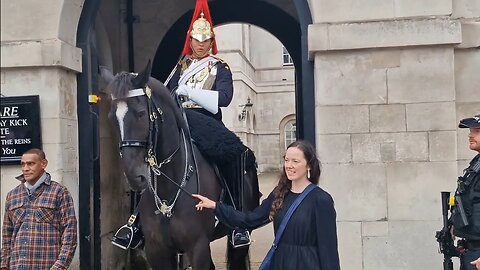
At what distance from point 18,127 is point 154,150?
7.22 feet

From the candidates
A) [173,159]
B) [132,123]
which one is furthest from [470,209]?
[132,123]

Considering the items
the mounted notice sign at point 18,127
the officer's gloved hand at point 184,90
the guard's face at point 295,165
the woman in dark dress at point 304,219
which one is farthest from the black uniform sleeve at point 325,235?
the mounted notice sign at point 18,127

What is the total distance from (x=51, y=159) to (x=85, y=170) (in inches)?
17.0

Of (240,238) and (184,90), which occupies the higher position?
(184,90)

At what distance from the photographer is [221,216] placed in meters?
3.96

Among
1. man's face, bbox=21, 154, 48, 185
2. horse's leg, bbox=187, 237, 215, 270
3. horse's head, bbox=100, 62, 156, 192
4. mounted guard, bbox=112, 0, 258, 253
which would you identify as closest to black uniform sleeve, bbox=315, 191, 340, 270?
horse's head, bbox=100, 62, 156, 192

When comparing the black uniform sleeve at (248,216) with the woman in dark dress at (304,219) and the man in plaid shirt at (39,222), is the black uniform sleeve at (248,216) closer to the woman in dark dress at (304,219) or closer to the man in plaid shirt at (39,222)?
the woman in dark dress at (304,219)

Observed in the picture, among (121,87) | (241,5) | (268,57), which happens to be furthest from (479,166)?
(268,57)

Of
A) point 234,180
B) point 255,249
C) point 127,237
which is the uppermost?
point 234,180

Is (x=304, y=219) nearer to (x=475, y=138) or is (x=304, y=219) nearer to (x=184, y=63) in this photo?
(x=475, y=138)

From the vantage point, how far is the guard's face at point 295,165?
3.52 meters

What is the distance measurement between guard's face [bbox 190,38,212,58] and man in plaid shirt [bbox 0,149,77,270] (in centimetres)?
175

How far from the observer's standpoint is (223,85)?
533 centimetres

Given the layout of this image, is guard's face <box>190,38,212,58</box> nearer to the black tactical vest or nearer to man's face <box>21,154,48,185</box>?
man's face <box>21,154,48,185</box>
